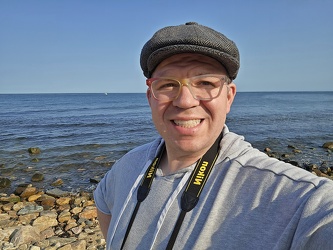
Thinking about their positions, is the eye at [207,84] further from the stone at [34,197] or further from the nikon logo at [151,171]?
the stone at [34,197]

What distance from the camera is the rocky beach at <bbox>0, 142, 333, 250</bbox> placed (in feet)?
17.6

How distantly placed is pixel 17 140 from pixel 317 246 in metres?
21.3

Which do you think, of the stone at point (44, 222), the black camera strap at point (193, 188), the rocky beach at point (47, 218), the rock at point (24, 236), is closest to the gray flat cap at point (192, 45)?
Result: the black camera strap at point (193, 188)

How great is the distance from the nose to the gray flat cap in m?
0.25

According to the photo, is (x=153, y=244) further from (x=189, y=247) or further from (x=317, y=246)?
(x=317, y=246)

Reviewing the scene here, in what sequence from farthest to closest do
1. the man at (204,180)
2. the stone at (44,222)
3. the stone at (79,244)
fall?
the stone at (44,222), the stone at (79,244), the man at (204,180)

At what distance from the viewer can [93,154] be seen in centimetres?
1486

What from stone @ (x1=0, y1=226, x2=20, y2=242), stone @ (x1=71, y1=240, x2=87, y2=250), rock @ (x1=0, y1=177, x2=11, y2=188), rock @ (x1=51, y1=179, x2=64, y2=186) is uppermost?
stone @ (x1=71, y1=240, x2=87, y2=250)

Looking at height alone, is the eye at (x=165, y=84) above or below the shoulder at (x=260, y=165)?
above

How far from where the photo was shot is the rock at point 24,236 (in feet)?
17.5

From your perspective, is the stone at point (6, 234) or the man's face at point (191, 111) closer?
the man's face at point (191, 111)

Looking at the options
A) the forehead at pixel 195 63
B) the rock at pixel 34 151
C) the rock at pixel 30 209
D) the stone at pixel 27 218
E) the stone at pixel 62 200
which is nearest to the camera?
the forehead at pixel 195 63

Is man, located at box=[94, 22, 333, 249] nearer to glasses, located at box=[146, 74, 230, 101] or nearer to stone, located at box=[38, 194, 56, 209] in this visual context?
glasses, located at box=[146, 74, 230, 101]

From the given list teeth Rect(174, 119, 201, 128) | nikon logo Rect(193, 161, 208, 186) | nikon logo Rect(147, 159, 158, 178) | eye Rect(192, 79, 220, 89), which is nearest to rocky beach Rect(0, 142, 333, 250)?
nikon logo Rect(147, 159, 158, 178)
